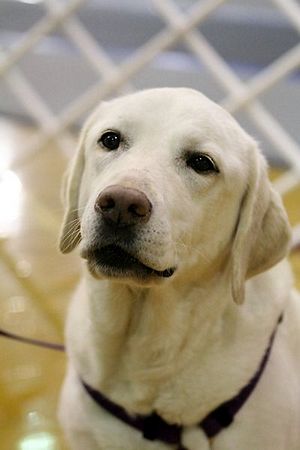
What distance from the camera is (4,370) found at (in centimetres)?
164

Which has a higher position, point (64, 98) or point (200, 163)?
point (200, 163)

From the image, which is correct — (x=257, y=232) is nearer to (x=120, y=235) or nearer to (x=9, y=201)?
(x=120, y=235)

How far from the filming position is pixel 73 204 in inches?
43.0

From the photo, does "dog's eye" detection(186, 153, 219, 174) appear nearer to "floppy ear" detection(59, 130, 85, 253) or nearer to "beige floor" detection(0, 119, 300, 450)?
"floppy ear" detection(59, 130, 85, 253)

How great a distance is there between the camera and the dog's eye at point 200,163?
0.96 meters

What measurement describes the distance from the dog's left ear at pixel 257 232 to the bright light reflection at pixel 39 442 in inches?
23.8

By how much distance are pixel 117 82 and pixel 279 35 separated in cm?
94

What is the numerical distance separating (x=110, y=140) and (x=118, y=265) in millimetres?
193

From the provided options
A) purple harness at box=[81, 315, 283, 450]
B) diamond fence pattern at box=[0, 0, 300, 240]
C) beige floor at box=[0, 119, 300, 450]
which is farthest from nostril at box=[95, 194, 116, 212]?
diamond fence pattern at box=[0, 0, 300, 240]

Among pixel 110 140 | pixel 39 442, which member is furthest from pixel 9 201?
pixel 110 140

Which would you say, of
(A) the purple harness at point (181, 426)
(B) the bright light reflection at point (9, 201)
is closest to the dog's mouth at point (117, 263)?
(A) the purple harness at point (181, 426)

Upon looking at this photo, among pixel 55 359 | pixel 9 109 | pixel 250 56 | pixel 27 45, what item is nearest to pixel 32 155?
pixel 27 45

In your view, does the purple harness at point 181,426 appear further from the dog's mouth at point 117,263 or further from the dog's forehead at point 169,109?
the dog's forehead at point 169,109

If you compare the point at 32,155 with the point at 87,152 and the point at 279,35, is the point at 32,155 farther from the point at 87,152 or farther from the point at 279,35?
the point at 87,152
